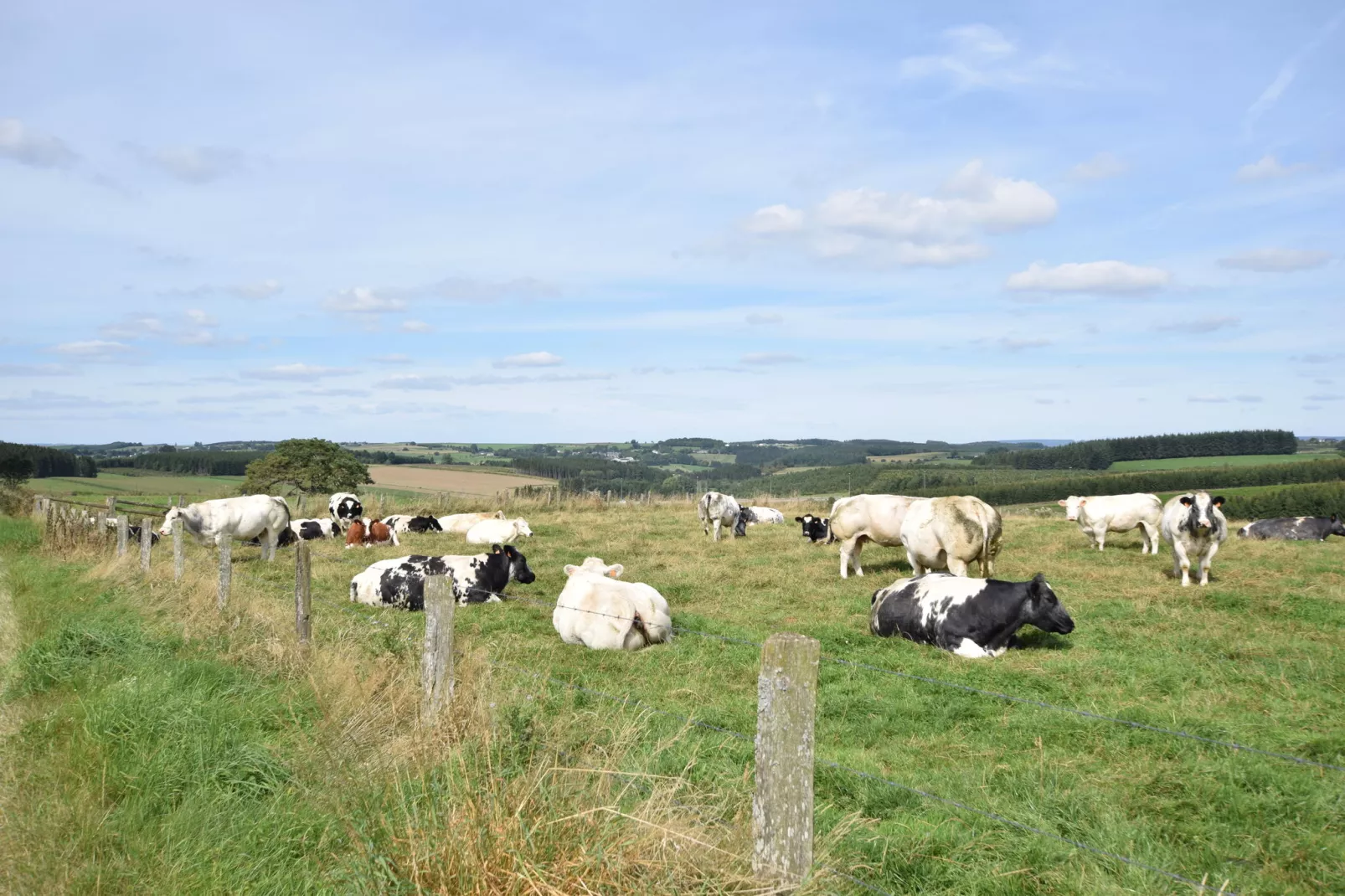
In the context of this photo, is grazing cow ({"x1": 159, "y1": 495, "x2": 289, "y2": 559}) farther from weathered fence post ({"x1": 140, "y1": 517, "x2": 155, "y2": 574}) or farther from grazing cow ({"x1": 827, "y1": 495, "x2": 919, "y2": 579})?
grazing cow ({"x1": 827, "y1": 495, "x2": 919, "y2": 579})

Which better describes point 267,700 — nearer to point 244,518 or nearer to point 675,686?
point 675,686

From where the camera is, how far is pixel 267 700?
688cm

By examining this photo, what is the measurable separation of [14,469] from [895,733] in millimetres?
50046

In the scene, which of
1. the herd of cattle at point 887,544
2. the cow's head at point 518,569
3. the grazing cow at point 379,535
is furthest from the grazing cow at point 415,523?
the cow's head at point 518,569

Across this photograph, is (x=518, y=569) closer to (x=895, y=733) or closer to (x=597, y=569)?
(x=597, y=569)

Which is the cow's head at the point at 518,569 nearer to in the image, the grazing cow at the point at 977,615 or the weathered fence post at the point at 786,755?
the grazing cow at the point at 977,615

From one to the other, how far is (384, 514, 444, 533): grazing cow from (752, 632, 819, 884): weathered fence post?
893 inches

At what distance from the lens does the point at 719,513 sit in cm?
2294

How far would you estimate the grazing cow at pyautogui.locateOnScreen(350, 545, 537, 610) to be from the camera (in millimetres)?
13719

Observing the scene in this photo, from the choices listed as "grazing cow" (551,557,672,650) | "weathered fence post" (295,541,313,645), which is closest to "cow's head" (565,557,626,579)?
"grazing cow" (551,557,672,650)

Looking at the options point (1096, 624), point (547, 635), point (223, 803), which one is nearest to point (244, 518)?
point (547, 635)

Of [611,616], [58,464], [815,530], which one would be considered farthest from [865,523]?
[58,464]

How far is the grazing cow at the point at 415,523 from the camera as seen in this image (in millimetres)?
24969

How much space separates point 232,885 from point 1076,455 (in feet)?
359
